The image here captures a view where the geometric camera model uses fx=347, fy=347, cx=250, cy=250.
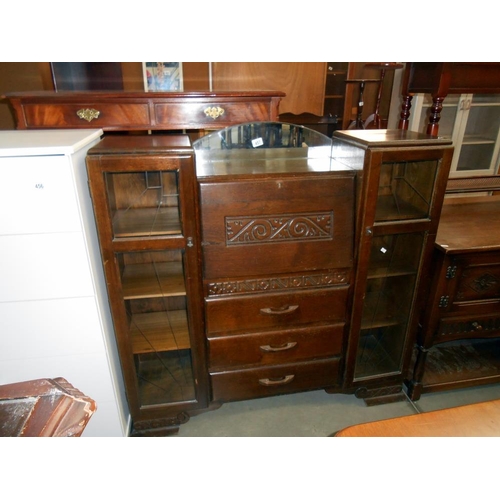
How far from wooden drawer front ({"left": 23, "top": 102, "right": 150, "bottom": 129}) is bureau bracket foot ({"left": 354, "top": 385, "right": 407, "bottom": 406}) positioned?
155 centimetres

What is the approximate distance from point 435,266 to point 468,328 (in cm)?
40

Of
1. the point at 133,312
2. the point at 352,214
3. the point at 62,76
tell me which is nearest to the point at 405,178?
the point at 352,214

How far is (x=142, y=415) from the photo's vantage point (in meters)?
1.47

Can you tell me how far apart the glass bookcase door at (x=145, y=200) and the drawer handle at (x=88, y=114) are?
10.8 inches

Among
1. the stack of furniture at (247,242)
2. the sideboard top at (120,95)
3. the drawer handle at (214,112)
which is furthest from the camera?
the drawer handle at (214,112)

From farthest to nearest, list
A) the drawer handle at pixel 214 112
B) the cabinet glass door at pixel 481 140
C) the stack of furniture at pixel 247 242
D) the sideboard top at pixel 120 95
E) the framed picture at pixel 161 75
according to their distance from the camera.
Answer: the cabinet glass door at pixel 481 140 → the framed picture at pixel 161 75 → the drawer handle at pixel 214 112 → the sideboard top at pixel 120 95 → the stack of furniture at pixel 247 242

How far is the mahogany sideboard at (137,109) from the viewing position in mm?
1347

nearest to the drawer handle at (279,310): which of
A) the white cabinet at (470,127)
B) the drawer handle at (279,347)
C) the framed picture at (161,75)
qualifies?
the drawer handle at (279,347)

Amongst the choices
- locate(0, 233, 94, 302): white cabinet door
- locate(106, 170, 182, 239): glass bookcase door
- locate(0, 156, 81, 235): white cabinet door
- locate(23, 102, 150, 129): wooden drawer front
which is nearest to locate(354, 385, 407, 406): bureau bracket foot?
locate(106, 170, 182, 239): glass bookcase door

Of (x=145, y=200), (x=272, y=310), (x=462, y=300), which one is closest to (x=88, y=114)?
(x=145, y=200)

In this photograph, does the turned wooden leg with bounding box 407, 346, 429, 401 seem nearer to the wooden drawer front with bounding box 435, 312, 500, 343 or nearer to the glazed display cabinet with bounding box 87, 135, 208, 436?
the wooden drawer front with bounding box 435, 312, 500, 343

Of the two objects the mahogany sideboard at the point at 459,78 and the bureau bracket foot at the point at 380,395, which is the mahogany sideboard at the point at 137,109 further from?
the bureau bracket foot at the point at 380,395

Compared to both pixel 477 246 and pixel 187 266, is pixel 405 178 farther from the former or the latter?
pixel 187 266

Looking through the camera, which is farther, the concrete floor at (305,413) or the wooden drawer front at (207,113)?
the concrete floor at (305,413)
